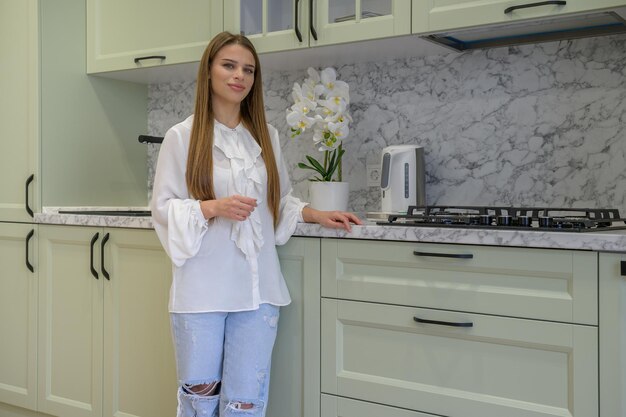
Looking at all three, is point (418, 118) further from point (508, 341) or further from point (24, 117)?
point (24, 117)

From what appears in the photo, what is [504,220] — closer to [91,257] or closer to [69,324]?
[91,257]

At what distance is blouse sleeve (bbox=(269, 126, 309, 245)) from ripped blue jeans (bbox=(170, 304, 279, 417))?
22 cm

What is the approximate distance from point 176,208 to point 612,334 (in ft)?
3.75

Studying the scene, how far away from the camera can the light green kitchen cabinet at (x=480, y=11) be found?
76.2 inches

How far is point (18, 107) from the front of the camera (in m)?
2.88

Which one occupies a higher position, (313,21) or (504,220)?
(313,21)

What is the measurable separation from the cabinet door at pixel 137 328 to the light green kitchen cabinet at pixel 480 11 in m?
1.16

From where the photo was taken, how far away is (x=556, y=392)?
1.73 m

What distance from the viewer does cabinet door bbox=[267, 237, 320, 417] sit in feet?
6.89

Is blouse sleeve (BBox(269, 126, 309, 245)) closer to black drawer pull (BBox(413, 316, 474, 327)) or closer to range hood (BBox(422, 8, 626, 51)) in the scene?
black drawer pull (BBox(413, 316, 474, 327))

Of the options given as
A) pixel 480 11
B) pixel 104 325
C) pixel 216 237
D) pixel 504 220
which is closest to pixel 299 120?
pixel 216 237

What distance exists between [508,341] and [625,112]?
897 mm

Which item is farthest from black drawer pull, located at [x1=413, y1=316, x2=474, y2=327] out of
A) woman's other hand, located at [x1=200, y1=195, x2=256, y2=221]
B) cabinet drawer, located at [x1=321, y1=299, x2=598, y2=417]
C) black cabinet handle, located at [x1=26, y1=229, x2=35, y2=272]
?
black cabinet handle, located at [x1=26, y1=229, x2=35, y2=272]

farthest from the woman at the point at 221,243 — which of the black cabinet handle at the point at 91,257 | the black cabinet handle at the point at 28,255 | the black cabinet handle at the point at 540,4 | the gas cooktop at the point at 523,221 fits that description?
the black cabinet handle at the point at 28,255
